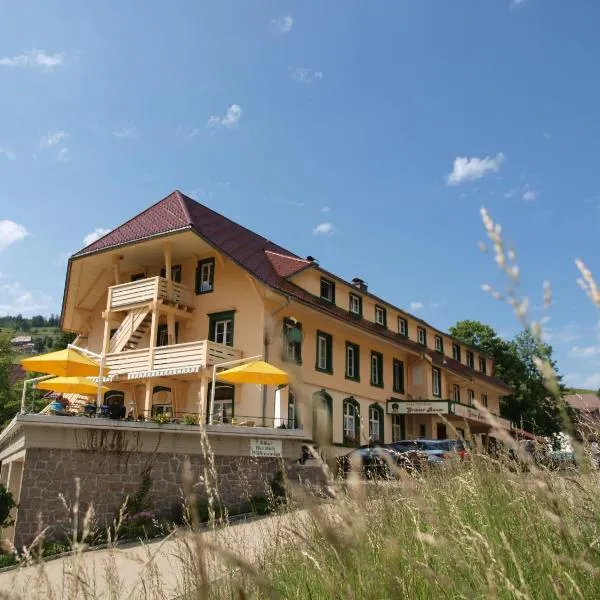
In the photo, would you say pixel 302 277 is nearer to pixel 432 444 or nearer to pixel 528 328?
pixel 432 444

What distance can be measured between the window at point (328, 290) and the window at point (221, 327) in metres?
5.11

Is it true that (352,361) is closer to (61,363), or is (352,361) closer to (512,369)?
(61,363)

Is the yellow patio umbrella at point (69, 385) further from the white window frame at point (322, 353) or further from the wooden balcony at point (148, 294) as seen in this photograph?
the white window frame at point (322, 353)

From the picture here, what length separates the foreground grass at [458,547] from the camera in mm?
1511

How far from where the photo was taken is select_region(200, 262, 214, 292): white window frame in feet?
84.5

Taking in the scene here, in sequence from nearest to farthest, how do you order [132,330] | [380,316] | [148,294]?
[148,294], [132,330], [380,316]

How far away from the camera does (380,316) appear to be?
32.2m

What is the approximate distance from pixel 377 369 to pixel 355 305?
11.1 ft

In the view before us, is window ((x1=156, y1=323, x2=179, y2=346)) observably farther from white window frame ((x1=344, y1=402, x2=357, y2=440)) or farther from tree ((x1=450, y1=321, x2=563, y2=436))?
tree ((x1=450, y1=321, x2=563, y2=436))

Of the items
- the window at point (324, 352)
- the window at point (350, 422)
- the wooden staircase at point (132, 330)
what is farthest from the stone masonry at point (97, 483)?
the window at point (350, 422)

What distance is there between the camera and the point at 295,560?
14.7 feet

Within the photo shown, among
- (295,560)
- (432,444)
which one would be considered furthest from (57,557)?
(432,444)

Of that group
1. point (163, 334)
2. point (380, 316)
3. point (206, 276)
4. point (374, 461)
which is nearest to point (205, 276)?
point (206, 276)

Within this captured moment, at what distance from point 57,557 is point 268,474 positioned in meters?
5.36
